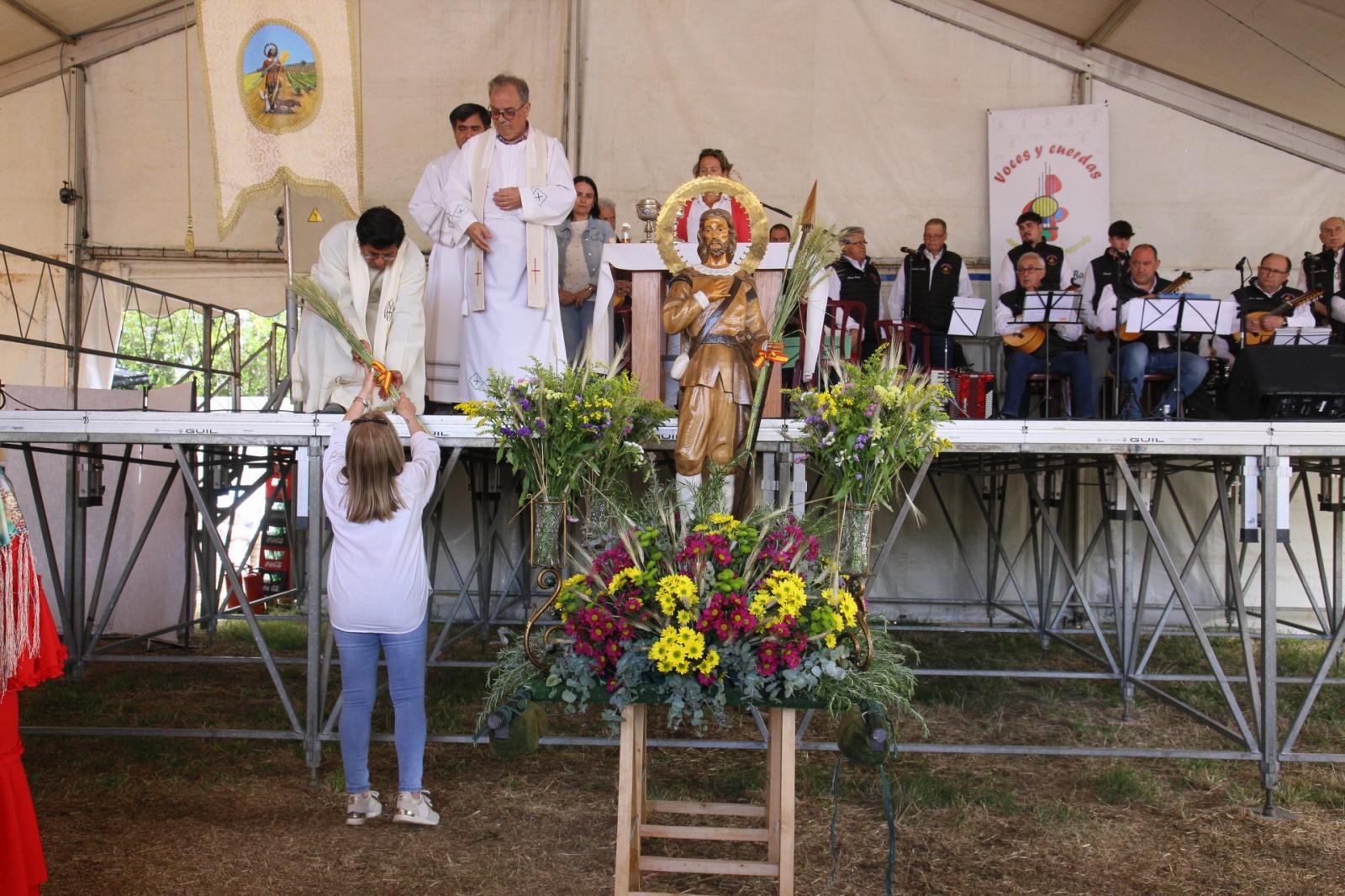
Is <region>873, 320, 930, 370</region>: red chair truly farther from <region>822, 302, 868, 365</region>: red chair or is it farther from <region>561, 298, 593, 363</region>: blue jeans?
<region>561, 298, 593, 363</region>: blue jeans

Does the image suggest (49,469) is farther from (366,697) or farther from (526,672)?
(526,672)

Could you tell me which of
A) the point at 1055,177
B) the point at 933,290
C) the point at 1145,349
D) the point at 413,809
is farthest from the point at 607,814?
the point at 1055,177

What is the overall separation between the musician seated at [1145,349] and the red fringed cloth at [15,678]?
6.49 m

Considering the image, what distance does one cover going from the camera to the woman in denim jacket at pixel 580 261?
7.20 meters

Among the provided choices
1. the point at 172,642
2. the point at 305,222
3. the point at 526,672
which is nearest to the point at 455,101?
the point at 305,222

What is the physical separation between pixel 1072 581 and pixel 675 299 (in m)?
3.81

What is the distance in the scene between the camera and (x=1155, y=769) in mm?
5602

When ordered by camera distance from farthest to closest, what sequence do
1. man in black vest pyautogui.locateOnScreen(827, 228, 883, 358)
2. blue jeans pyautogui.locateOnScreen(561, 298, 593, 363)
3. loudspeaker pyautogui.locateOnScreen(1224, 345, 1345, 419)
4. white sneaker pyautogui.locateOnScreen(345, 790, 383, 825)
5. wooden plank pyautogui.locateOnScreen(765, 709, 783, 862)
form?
man in black vest pyautogui.locateOnScreen(827, 228, 883, 358) → blue jeans pyautogui.locateOnScreen(561, 298, 593, 363) → loudspeaker pyautogui.locateOnScreen(1224, 345, 1345, 419) → white sneaker pyautogui.locateOnScreen(345, 790, 383, 825) → wooden plank pyautogui.locateOnScreen(765, 709, 783, 862)

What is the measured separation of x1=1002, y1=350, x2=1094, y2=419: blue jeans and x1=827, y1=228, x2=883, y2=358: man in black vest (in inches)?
44.6

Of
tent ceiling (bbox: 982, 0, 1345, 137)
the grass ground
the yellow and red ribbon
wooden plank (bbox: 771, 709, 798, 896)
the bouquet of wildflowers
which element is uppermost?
tent ceiling (bbox: 982, 0, 1345, 137)

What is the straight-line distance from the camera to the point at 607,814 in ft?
15.7

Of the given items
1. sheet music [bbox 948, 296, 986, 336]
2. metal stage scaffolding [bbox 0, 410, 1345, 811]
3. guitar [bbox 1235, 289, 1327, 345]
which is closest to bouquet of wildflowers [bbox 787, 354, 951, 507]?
A: metal stage scaffolding [bbox 0, 410, 1345, 811]

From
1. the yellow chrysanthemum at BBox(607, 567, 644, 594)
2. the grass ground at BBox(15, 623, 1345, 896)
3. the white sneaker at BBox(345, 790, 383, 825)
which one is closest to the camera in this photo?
the yellow chrysanthemum at BBox(607, 567, 644, 594)

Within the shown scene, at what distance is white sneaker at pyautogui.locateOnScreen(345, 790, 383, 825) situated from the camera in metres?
4.54
